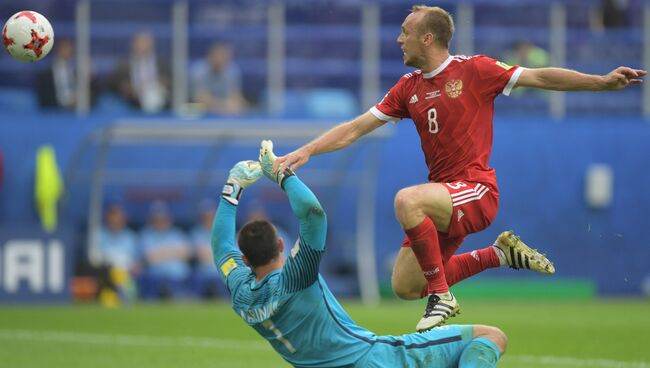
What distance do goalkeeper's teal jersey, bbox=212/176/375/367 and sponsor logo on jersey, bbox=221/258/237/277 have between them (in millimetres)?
123

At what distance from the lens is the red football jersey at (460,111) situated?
33.9 ft

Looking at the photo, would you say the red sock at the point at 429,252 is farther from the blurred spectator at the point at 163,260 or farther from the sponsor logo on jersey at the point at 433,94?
the blurred spectator at the point at 163,260

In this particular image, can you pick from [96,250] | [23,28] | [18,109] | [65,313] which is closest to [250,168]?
[23,28]

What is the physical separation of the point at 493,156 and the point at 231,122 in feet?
17.3

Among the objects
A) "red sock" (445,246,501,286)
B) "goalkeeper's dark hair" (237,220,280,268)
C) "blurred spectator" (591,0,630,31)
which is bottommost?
"red sock" (445,246,501,286)

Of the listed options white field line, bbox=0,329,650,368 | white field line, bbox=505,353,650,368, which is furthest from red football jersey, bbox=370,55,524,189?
white field line, bbox=0,329,650,368

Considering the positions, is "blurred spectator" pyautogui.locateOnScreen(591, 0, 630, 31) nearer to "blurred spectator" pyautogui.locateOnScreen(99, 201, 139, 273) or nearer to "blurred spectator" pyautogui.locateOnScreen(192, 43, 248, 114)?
"blurred spectator" pyautogui.locateOnScreen(192, 43, 248, 114)

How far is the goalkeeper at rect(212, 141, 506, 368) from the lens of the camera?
8.13 m

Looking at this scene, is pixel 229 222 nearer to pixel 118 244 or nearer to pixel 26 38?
pixel 26 38

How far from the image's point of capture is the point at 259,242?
326 inches

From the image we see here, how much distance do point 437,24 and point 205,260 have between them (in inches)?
539

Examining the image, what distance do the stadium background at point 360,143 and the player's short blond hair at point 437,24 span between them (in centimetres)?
1290

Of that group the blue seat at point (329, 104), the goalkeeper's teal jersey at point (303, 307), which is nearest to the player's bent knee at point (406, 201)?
the goalkeeper's teal jersey at point (303, 307)

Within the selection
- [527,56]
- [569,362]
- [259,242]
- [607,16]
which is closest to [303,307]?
[259,242]
